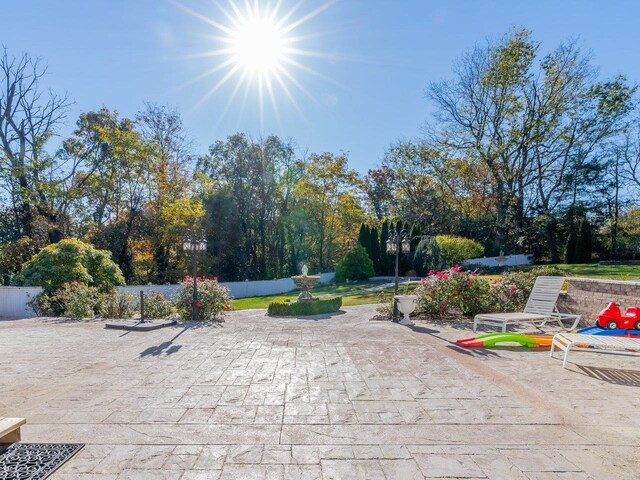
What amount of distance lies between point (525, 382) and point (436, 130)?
25.6m

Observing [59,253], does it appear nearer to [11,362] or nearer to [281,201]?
[11,362]

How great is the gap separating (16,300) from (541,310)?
14.8 m

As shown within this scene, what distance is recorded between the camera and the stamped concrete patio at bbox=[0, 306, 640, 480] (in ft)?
8.13

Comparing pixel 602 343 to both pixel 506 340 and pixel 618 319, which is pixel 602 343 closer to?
pixel 506 340

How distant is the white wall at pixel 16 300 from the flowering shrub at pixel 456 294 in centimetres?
1172

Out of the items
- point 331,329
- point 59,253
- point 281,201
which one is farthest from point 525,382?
point 281,201

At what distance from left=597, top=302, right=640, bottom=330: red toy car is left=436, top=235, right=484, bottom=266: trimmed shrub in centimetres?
1377

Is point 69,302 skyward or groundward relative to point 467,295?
skyward

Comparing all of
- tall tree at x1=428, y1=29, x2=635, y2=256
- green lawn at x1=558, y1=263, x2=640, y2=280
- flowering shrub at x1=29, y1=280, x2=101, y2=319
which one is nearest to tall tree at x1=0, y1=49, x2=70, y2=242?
flowering shrub at x1=29, y1=280, x2=101, y2=319

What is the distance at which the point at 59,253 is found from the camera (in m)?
12.0

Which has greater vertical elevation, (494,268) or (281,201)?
(281,201)

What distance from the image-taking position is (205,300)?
925 centimetres

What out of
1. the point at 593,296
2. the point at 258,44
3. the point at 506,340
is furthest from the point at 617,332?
the point at 258,44

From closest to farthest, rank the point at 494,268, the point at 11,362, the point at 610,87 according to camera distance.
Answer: the point at 11,362 < the point at 494,268 < the point at 610,87
